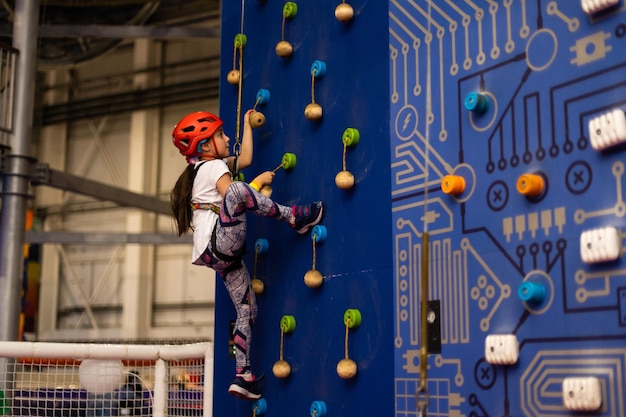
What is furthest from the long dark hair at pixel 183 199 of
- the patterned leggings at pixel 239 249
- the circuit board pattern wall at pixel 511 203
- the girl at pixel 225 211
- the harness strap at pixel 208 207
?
the circuit board pattern wall at pixel 511 203

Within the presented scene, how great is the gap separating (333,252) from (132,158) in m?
8.82

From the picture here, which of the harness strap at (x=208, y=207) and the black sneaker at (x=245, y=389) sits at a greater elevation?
the harness strap at (x=208, y=207)

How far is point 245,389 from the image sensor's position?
11.7ft

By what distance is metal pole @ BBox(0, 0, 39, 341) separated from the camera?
668cm

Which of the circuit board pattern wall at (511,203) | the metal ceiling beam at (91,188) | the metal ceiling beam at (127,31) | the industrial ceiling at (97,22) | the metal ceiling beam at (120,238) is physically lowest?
the circuit board pattern wall at (511,203)

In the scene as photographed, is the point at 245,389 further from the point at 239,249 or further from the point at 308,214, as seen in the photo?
the point at 308,214

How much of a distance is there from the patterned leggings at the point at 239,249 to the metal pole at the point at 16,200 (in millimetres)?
3575

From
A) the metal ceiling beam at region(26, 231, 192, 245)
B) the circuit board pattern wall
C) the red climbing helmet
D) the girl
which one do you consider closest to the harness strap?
the girl

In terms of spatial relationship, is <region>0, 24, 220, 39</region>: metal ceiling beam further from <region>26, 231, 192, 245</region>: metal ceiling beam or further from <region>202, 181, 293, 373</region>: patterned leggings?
<region>202, 181, 293, 373</region>: patterned leggings

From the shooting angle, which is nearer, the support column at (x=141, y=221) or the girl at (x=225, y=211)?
the girl at (x=225, y=211)

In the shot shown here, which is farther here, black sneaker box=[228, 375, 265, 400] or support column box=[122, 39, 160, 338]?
support column box=[122, 39, 160, 338]

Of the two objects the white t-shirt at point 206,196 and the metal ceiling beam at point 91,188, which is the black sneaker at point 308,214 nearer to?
the white t-shirt at point 206,196

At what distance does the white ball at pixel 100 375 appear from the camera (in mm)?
4227

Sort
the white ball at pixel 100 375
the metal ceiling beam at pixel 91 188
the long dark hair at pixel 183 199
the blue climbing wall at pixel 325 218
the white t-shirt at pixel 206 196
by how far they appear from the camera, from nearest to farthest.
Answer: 1. the blue climbing wall at pixel 325 218
2. the white t-shirt at pixel 206 196
3. the long dark hair at pixel 183 199
4. the white ball at pixel 100 375
5. the metal ceiling beam at pixel 91 188
